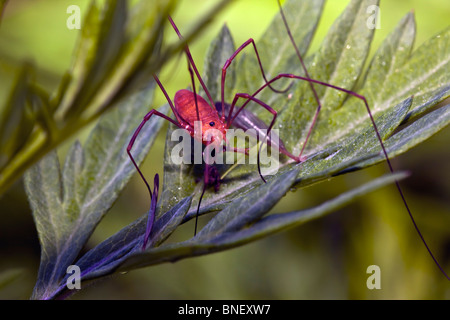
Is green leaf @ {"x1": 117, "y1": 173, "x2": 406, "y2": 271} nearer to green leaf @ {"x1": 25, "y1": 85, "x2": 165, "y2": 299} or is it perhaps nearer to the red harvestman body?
the red harvestman body

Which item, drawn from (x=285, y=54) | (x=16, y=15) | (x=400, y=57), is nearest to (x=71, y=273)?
(x=285, y=54)

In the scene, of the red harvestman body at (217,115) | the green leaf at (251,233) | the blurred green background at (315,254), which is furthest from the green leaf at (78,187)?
the blurred green background at (315,254)

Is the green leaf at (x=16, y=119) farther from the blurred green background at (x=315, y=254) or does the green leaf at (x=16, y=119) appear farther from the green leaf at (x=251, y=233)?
the blurred green background at (x=315, y=254)

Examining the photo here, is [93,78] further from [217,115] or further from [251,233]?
[217,115]

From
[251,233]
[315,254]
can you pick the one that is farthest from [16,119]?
[315,254]

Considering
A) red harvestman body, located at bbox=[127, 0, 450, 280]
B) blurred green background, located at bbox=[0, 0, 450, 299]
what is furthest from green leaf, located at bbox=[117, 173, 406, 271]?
blurred green background, located at bbox=[0, 0, 450, 299]

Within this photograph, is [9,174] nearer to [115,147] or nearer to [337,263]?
[115,147]

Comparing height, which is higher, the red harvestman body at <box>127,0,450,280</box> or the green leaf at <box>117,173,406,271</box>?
the red harvestman body at <box>127,0,450,280</box>

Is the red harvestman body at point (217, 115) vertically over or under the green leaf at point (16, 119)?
over
